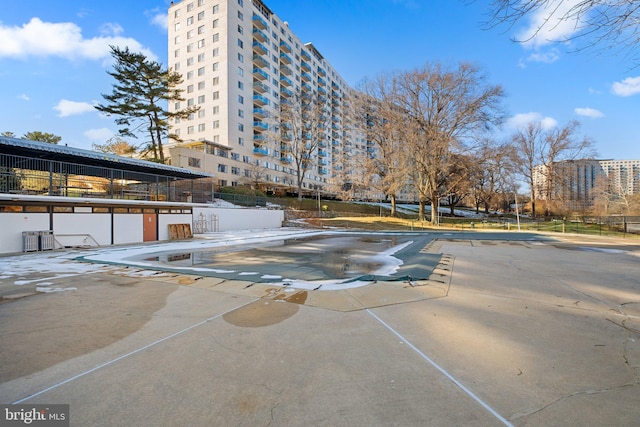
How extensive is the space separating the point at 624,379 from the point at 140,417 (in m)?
4.87

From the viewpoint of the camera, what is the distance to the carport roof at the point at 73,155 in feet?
47.4

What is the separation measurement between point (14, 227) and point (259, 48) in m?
53.8

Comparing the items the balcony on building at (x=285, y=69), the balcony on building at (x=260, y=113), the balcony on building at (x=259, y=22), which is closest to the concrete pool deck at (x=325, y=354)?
the balcony on building at (x=260, y=113)

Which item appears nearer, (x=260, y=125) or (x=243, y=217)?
(x=243, y=217)

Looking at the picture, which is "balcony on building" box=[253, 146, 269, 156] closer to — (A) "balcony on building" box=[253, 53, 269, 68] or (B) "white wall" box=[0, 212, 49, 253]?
(A) "balcony on building" box=[253, 53, 269, 68]

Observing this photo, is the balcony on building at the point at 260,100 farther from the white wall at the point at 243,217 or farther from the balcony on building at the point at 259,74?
the white wall at the point at 243,217

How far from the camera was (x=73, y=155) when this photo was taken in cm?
1650

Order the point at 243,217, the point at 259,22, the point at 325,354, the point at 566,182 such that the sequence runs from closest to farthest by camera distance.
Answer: the point at 325,354, the point at 243,217, the point at 566,182, the point at 259,22

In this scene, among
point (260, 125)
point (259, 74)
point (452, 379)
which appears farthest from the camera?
point (260, 125)

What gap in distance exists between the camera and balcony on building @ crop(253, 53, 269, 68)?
5575 cm

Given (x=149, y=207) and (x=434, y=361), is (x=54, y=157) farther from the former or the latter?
(x=434, y=361)

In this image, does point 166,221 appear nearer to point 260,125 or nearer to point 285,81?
point 260,125

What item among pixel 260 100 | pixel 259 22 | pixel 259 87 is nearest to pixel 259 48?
pixel 259 22

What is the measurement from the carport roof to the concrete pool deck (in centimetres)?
1191
